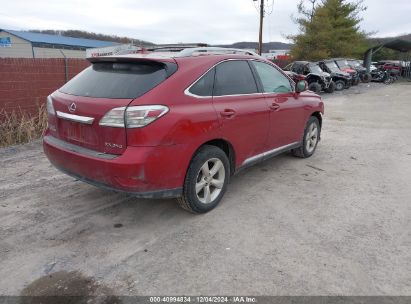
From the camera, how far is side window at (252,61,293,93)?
187 inches

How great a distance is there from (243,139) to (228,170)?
1.39ft

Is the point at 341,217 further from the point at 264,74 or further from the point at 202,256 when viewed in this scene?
the point at 264,74

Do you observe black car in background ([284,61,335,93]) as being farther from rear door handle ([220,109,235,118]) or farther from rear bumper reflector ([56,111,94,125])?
rear bumper reflector ([56,111,94,125])

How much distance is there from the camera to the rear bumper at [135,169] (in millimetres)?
3229

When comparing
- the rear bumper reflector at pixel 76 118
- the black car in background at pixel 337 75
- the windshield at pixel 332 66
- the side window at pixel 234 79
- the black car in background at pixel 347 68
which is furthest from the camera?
the black car in background at pixel 347 68

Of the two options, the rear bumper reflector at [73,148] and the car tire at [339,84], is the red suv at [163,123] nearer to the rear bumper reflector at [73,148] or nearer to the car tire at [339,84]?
the rear bumper reflector at [73,148]

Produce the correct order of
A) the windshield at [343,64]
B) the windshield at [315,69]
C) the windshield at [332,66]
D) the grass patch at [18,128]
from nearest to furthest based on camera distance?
the grass patch at [18,128], the windshield at [315,69], the windshield at [332,66], the windshield at [343,64]

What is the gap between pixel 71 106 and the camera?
143 inches

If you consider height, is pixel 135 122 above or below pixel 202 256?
above

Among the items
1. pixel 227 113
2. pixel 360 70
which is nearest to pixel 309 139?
pixel 227 113

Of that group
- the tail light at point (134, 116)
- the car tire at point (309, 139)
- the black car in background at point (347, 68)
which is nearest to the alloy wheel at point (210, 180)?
the tail light at point (134, 116)

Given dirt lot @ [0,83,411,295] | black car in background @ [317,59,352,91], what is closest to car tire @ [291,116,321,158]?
dirt lot @ [0,83,411,295]

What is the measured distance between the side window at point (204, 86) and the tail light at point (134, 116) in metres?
0.53

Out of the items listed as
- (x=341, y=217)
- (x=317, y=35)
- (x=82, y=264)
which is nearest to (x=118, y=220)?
(x=82, y=264)
